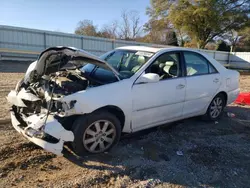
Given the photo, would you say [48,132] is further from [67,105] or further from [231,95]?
[231,95]

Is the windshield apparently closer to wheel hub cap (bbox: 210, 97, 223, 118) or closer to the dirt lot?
the dirt lot

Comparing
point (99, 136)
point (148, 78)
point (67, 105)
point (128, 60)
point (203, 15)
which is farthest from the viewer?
point (203, 15)

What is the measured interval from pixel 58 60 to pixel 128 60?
49.7 inches

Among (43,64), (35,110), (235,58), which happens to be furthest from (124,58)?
(235,58)

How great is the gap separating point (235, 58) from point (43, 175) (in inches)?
1232

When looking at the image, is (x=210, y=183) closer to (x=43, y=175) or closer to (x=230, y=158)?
(x=230, y=158)

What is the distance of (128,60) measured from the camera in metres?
4.51

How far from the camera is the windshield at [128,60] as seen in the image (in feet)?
13.8

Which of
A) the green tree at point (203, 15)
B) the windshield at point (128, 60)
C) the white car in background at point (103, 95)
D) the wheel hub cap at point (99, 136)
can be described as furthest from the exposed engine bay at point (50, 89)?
the green tree at point (203, 15)

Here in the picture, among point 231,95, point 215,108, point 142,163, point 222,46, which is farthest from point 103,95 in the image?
point 222,46

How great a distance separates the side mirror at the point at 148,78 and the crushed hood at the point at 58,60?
1.26ft

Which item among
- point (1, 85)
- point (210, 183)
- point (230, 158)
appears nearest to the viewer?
point (210, 183)

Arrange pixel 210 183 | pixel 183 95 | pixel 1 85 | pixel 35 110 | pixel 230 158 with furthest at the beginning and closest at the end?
pixel 1 85, pixel 183 95, pixel 230 158, pixel 35 110, pixel 210 183

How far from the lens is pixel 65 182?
2.98 meters
